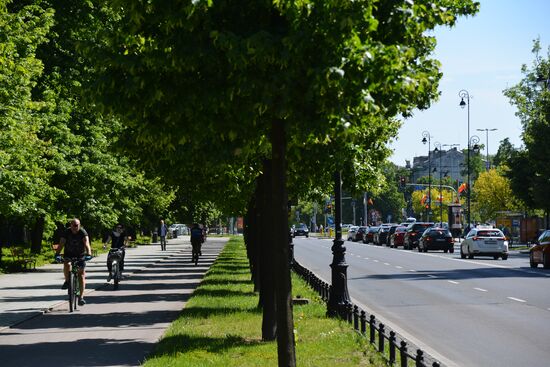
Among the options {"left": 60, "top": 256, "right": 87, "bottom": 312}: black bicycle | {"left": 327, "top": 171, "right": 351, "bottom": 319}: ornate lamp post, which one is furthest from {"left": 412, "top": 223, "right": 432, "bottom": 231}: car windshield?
{"left": 60, "top": 256, "right": 87, "bottom": 312}: black bicycle

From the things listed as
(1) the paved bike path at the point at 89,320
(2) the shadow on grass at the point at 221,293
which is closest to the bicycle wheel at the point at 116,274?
(1) the paved bike path at the point at 89,320

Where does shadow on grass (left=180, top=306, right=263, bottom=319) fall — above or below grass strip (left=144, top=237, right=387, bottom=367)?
above

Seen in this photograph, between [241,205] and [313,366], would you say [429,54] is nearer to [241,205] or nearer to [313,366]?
[313,366]

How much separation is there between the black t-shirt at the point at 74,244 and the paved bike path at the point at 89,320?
1.14 m

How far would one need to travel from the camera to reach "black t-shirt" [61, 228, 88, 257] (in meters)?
18.4

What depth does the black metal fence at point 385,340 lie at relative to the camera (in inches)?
382

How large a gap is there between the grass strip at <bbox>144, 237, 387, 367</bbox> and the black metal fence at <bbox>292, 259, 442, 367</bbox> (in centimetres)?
16

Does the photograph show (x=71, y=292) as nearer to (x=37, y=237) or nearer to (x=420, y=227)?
(x=37, y=237)

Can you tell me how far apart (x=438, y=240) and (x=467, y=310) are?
41.1 metres

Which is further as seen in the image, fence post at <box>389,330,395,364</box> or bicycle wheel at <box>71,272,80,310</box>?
bicycle wheel at <box>71,272,80,310</box>

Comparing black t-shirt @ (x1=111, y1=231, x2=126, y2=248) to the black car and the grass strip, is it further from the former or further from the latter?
the black car

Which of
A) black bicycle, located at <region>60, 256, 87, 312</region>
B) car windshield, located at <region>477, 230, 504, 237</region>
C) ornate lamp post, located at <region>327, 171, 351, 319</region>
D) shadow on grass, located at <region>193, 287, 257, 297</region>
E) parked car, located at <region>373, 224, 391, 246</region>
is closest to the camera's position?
ornate lamp post, located at <region>327, 171, 351, 319</region>

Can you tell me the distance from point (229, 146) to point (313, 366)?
2.67m

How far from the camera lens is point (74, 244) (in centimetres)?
1844
